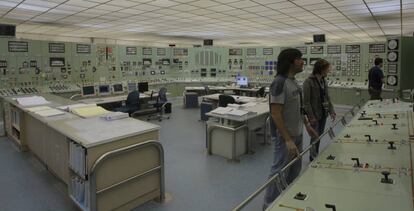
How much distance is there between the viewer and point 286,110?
7.93 ft

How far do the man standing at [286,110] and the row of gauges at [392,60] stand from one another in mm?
1109

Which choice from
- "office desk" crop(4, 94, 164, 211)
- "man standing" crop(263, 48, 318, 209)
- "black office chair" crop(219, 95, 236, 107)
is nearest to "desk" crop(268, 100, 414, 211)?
"man standing" crop(263, 48, 318, 209)

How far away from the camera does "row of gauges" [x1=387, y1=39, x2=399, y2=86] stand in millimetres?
2830

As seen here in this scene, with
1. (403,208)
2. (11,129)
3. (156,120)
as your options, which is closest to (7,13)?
(11,129)

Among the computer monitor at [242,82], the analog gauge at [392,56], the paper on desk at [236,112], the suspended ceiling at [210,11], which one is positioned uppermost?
the suspended ceiling at [210,11]

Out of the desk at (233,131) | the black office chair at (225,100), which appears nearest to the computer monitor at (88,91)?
the black office chair at (225,100)

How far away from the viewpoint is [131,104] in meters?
6.81

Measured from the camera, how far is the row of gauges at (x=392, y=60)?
9.29 ft

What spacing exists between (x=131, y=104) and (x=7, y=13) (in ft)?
10.8

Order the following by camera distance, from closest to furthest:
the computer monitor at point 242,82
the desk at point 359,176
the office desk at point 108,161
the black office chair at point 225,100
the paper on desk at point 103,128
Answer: the desk at point 359,176, the office desk at point 108,161, the paper on desk at point 103,128, the black office chair at point 225,100, the computer monitor at point 242,82

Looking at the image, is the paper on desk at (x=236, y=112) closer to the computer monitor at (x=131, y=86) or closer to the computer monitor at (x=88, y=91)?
the computer monitor at (x=88, y=91)

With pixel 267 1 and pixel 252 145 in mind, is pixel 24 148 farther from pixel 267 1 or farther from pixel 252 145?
pixel 267 1

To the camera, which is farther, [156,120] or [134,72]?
[134,72]

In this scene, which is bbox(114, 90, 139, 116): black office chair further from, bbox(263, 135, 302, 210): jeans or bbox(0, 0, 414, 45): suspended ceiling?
bbox(263, 135, 302, 210): jeans
